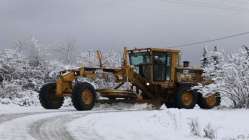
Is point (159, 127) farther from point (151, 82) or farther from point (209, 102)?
point (209, 102)

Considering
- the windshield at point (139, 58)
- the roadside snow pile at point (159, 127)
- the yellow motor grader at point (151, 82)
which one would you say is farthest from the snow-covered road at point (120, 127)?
the windshield at point (139, 58)

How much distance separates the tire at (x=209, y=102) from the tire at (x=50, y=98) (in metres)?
6.81

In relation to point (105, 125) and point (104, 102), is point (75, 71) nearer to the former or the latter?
point (104, 102)

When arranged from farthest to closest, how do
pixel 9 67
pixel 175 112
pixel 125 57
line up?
pixel 9 67 < pixel 125 57 < pixel 175 112

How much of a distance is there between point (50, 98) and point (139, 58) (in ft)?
15.9

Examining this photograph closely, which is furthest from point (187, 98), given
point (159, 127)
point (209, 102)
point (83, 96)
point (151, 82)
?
point (159, 127)

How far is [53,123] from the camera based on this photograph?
14938 mm

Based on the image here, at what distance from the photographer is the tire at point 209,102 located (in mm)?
26584

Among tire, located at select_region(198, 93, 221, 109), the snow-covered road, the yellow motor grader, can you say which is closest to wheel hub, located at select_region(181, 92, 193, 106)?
the yellow motor grader

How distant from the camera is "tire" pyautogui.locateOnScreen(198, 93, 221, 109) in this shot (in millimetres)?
26584

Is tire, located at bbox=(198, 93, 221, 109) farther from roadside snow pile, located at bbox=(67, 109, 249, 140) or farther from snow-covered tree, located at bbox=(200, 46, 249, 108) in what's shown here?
roadside snow pile, located at bbox=(67, 109, 249, 140)

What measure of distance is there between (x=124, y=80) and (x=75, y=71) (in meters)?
2.97

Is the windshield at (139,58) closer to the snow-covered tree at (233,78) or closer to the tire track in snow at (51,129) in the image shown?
the snow-covered tree at (233,78)

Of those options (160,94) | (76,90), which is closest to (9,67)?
(160,94)
